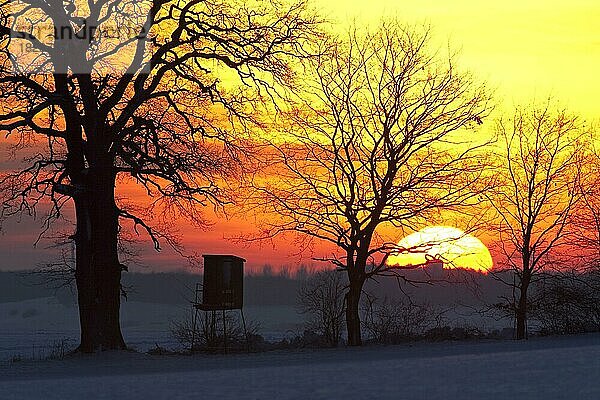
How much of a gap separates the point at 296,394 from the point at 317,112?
19.7 meters

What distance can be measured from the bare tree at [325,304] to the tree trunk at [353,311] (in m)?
2.72

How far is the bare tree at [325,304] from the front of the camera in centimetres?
3756

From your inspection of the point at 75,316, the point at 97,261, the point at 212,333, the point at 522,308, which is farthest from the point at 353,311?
the point at 75,316

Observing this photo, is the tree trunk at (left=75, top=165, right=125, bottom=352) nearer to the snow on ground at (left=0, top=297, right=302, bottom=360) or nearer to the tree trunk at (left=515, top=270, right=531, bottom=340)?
the tree trunk at (left=515, top=270, right=531, bottom=340)

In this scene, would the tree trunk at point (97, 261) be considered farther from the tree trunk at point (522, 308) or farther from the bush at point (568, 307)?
the bush at point (568, 307)

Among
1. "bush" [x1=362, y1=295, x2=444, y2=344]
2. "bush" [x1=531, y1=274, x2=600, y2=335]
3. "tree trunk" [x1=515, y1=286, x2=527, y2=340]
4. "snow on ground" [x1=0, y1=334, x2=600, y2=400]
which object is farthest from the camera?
"bush" [x1=362, y1=295, x2=444, y2=344]

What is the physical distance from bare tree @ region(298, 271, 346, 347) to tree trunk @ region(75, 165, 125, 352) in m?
10.1

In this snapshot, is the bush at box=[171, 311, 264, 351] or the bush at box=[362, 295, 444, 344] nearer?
the bush at box=[171, 311, 264, 351]

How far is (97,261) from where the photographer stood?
28609 mm

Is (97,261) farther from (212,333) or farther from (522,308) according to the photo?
(522,308)

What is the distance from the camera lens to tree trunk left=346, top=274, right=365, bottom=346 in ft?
109

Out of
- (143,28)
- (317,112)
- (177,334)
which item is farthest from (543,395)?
(177,334)

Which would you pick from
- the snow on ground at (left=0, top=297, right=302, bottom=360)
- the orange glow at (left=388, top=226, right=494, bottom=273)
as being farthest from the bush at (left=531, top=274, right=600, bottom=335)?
the snow on ground at (left=0, top=297, right=302, bottom=360)

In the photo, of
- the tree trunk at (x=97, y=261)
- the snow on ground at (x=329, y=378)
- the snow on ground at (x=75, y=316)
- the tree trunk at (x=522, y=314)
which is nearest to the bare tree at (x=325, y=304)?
the tree trunk at (x=522, y=314)
